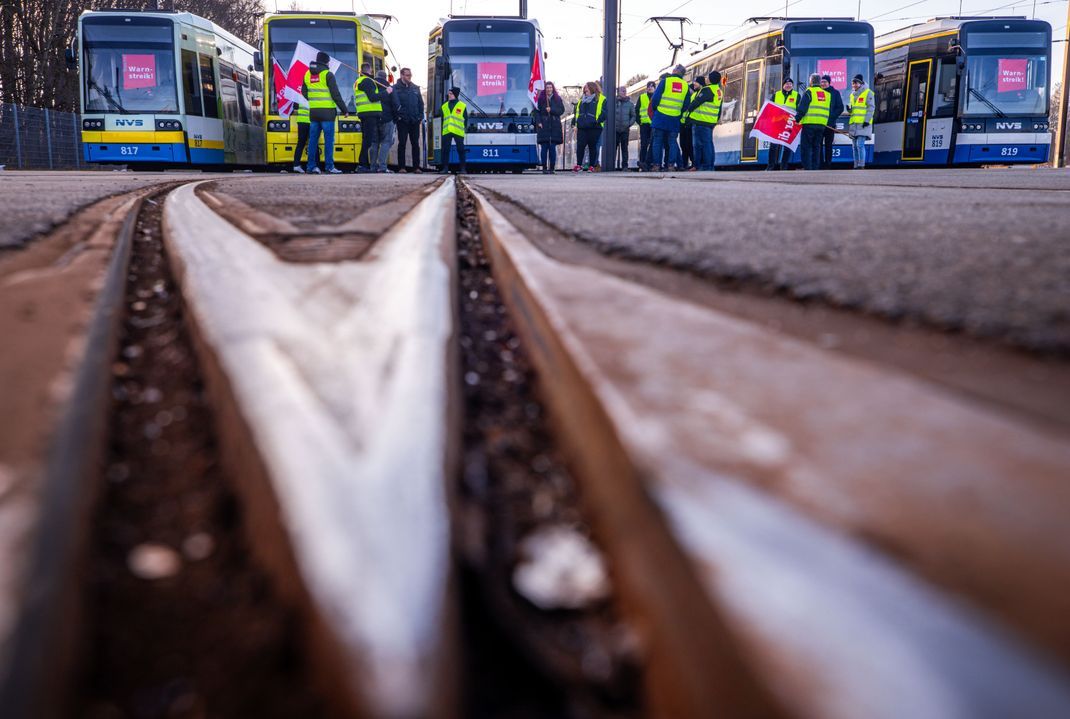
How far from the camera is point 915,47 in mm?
17484

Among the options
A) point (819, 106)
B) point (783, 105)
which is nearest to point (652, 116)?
point (783, 105)

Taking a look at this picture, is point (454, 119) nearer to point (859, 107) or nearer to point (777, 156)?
point (777, 156)

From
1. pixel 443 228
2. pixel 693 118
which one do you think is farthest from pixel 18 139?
pixel 443 228

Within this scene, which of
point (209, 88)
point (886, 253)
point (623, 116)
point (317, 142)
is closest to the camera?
point (886, 253)

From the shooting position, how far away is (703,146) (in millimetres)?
17047

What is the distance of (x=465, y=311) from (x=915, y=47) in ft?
61.8

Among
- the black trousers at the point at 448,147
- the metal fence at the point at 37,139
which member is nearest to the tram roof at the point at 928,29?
the black trousers at the point at 448,147

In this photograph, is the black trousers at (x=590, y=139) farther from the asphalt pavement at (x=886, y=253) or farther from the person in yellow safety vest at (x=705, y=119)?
the asphalt pavement at (x=886, y=253)

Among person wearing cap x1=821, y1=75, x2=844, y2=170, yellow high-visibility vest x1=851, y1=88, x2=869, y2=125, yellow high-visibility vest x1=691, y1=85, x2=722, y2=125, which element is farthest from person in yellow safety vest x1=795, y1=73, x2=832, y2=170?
yellow high-visibility vest x1=691, y1=85, x2=722, y2=125

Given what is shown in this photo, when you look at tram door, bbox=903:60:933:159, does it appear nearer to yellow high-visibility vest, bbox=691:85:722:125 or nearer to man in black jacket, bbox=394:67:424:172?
yellow high-visibility vest, bbox=691:85:722:125

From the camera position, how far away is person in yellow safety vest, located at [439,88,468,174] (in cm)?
1678

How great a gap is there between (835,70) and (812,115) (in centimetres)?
163

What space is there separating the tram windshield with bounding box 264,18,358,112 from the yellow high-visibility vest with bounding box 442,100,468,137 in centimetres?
209

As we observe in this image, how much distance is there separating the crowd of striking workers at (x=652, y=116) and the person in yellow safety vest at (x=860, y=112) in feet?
0.06
